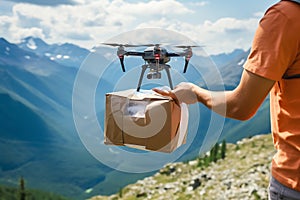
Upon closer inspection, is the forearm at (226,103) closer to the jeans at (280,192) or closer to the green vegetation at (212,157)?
the jeans at (280,192)

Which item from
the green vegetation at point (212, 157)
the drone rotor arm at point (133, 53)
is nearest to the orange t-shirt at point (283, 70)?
the drone rotor arm at point (133, 53)

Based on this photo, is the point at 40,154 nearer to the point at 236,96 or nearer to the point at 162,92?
the point at 162,92

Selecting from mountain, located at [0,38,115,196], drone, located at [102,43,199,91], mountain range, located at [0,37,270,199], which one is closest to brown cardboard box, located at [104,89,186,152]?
drone, located at [102,43,199,91]

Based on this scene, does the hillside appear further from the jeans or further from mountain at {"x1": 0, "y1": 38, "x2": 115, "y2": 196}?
mountain at {"x1": 0, "y1": 38, "x2": 115, "y2": 196}

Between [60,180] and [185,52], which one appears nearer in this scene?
[185,52]

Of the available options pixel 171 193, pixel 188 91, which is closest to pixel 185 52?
pixel 188 91

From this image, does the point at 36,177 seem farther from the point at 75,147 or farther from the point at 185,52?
the point at 185,52
